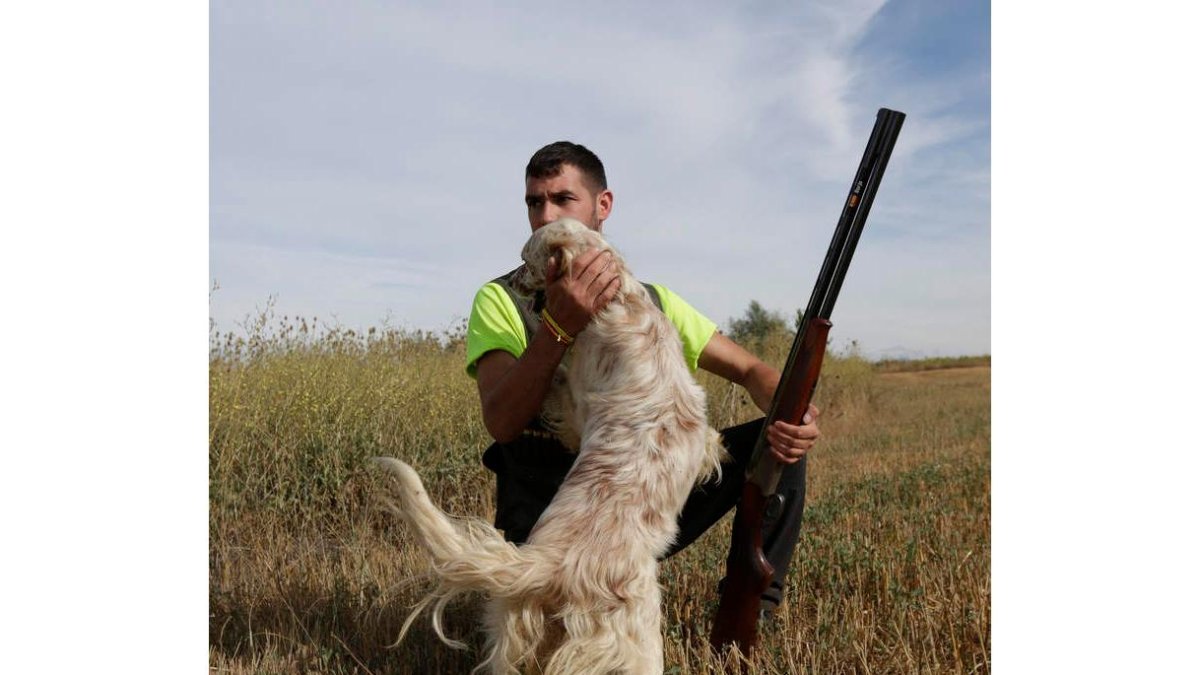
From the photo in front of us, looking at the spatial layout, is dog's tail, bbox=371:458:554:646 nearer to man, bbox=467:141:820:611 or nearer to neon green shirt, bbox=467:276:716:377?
man, bbox=467:141:820:611

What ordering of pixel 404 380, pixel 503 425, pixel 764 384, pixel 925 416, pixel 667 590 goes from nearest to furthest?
pixel 503 425 < pixel 764 384 < pixel 667 590 < pixel 404 380 < pixel 925 416

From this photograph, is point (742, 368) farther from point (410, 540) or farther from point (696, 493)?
point (410, 540)

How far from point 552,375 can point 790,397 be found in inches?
33.1

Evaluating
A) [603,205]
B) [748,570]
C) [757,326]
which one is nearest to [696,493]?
[748,570]

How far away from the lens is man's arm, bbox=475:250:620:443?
2711mm

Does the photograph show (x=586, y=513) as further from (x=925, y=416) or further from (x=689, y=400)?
(x=925, y=416)

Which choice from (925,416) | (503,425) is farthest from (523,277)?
(925,416)

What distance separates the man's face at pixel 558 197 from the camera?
3.28 metres

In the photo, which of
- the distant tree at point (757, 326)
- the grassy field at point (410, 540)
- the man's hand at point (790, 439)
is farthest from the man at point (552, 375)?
the distant tree at point (757, 326)

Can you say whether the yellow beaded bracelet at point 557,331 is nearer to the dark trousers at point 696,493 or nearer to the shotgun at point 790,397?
the dark trousers at point 696,493

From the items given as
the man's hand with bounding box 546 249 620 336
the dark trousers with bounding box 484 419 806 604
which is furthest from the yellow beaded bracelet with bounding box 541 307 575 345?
the dark trousers with bounding box 484 419 806 604

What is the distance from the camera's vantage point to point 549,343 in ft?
A: 8.93

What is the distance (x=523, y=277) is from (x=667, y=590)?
1626 millimetres

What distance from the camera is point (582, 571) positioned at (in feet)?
7.73
